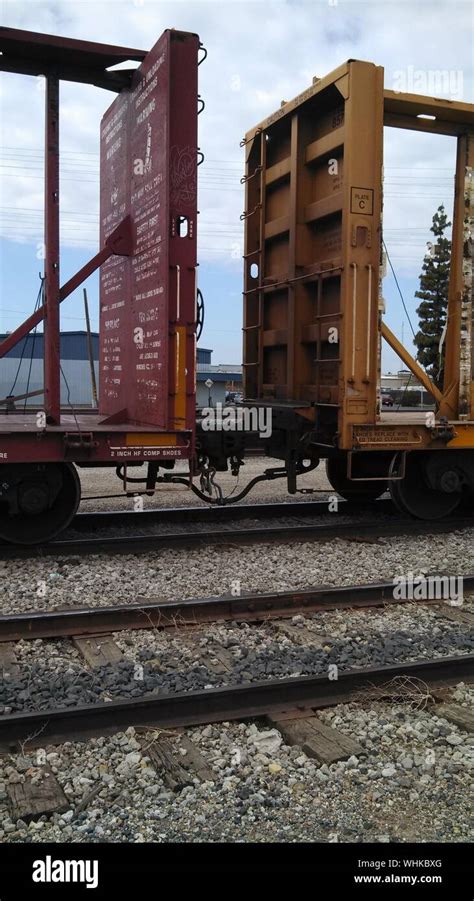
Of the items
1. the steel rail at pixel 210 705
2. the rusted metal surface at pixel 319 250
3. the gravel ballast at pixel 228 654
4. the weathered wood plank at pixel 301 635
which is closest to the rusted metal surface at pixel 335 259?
the rusted metal surface at pixel 319 250

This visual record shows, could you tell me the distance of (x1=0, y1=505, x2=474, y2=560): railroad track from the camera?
22.4ft

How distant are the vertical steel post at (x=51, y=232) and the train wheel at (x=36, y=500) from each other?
850mm

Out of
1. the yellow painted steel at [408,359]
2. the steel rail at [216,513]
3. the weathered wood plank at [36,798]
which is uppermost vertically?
the yellow painted steel at [408,359]

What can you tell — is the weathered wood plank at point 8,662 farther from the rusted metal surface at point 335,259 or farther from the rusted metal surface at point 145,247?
the rusted metal surface at point 335,259

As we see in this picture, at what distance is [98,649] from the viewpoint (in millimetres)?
4637

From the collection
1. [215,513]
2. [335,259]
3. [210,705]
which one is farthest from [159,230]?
[210,705]

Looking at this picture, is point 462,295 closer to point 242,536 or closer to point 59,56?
point 242,536

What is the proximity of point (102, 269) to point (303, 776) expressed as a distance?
6.63m

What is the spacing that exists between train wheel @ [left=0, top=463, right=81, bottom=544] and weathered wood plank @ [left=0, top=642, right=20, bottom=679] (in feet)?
6.94

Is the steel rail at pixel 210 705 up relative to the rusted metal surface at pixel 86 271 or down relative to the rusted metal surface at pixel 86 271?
down

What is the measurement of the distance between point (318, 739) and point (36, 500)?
3.88 metres

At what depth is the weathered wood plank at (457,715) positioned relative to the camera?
375 centimetres

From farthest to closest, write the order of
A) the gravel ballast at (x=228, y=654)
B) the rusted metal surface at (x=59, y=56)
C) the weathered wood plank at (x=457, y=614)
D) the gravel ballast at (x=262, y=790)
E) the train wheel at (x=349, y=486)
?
the train wheel at (x=349, y=486) < the rusted metal surface at (x=59, y=56) < the weathered wood plank at (x=457, y=614) < the gravel ballast at (x=228, y=654) < the gravel ballast at (x=262, y=790)
